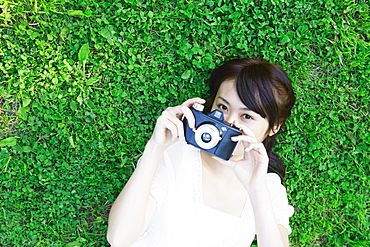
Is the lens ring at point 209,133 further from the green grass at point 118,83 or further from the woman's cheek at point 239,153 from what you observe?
the green grass at point 118,83

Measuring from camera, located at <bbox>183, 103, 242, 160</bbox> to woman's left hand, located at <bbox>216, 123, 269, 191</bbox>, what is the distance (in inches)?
2.4

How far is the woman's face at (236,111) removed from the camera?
69.6 inches

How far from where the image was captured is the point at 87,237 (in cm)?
228

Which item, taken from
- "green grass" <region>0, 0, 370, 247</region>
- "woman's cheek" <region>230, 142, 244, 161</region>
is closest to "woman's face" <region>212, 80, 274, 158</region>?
"woman's cheek" <region>230, 142, 244, 161</region>

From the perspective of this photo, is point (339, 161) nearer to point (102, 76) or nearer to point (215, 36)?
point (215, 36)

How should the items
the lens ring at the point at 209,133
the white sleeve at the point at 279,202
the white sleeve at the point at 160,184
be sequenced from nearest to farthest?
the lens ring at the point at 209,133, the white sleeve at the point at 160,184, the white sleeve at the point at 279,202

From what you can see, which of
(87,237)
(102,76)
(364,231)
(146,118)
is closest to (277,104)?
(146,118)

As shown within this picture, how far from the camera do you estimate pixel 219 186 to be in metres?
1.92

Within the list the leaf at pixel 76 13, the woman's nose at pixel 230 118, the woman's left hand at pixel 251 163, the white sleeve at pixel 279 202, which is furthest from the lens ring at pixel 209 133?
the leaf at pixel 76 13

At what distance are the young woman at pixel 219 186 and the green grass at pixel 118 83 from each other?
14.2 inches

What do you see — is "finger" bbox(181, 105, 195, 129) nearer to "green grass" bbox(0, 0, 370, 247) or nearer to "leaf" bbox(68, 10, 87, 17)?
"green grass" bbox(0, 0, 370, 247)

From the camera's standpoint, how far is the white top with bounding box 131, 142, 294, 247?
71.7 inches

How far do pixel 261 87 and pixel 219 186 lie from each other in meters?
0.57

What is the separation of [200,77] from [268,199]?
0.87m
